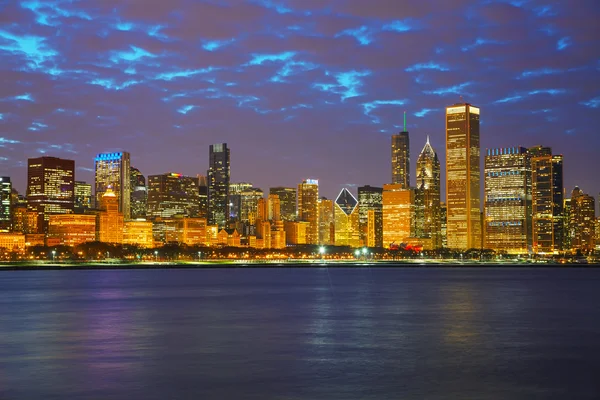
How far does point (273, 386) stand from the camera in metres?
26.0

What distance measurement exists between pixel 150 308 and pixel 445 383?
39562 mm

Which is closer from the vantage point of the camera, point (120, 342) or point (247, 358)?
point (247, 358)

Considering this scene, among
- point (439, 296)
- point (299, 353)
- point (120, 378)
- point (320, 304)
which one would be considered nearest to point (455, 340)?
point (299, 353)

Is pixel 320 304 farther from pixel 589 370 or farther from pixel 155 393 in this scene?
pixel 155 393

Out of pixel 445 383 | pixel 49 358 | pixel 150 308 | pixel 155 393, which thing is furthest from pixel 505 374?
pixel 150 308

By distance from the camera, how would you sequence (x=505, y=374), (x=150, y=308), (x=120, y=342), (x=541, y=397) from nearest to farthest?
(x=541, y=397) < (x=505, y=374) < (x=120, y=342) < (x=150, y=308)

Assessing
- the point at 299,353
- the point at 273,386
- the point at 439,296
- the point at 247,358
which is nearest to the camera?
the point at 273,386

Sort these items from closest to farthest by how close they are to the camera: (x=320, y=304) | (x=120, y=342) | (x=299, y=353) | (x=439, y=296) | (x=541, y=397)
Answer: (x=541, y=397), (x=299, y=353), (x=120, y=342), (x=320, y=304), (x=439, y=296)

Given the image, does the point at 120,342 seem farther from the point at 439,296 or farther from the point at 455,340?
the point at 439,296

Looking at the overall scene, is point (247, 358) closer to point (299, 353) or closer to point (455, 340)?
point (299, 353)

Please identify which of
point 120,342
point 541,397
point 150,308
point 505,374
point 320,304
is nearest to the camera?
point 541,397

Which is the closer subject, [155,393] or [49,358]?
[155,393]

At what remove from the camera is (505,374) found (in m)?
28.7

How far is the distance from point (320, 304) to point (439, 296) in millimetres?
17286
